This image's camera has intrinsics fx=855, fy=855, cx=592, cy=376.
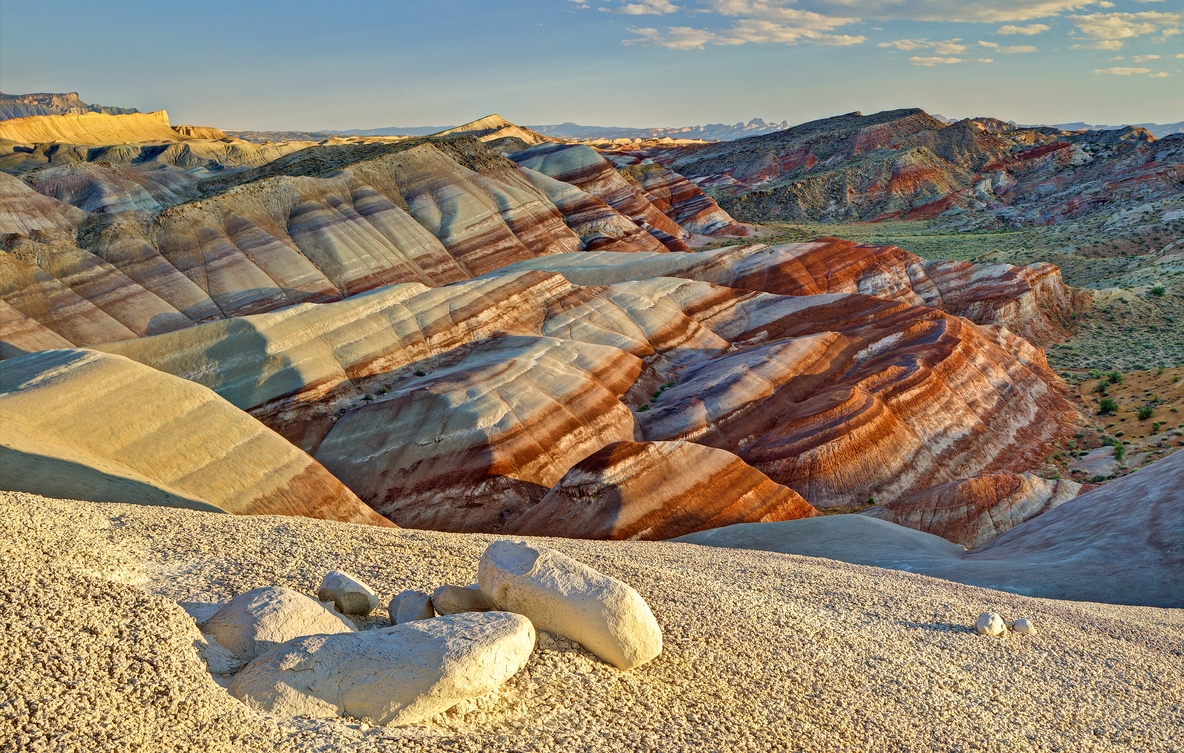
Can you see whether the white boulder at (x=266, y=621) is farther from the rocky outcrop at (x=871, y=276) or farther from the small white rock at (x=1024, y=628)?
the rocky outcrop at (x=871, y=276)

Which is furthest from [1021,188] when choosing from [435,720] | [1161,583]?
[435,720]

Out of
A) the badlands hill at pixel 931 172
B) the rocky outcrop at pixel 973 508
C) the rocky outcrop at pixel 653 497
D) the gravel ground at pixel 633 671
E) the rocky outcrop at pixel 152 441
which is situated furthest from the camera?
the badlands hill at pixel 931 172

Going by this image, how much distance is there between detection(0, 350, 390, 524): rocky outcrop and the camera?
18391mm

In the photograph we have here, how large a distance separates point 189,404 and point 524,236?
38641 millimetres

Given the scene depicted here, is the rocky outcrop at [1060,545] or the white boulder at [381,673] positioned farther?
the rocky outcrop at [1060,545]

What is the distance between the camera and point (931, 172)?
121438 millimetres

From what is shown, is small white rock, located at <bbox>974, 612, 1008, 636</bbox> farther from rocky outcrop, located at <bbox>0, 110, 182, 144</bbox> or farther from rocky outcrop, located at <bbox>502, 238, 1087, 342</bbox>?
rocky outcrop, located at <bbox>0, 110, 182, 144</bbox>

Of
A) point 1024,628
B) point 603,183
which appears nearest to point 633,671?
point 1024,628

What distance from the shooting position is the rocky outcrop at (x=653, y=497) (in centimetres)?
2305

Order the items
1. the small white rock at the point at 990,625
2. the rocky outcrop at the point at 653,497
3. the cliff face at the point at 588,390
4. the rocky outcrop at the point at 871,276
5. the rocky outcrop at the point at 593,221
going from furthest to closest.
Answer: the rocky outcrop at the point at 593,221 < the rocky outcrop at the point at 871,276 < the cliff face at the point at 588,390 < the rocky outcrop at the point at 653,497 < the small white rock at the point at 990,625

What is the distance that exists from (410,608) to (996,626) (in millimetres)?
8836

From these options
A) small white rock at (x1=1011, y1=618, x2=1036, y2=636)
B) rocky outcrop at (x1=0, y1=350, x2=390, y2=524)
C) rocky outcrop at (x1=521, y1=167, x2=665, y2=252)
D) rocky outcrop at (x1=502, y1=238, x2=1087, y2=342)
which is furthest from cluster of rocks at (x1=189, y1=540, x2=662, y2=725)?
rocky outcrop at (x1=521, y1=167, x2=665, y2=252)

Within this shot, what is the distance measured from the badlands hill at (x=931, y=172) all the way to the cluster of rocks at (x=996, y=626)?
3854 inches

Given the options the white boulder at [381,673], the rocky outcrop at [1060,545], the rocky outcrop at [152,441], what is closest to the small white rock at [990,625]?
the rocky outcrop at [1060,545]
